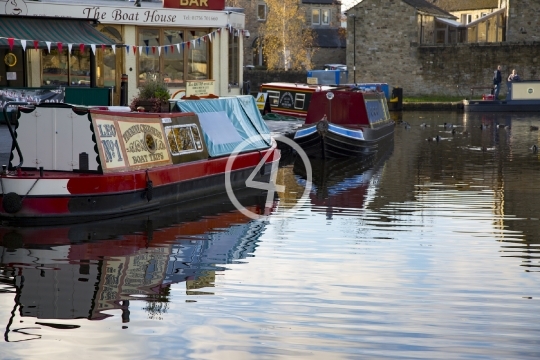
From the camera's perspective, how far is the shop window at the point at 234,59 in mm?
30891

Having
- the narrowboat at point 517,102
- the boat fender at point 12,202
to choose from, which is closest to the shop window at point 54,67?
the boat fender at point 12,202

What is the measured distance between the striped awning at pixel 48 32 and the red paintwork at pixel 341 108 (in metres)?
5.73

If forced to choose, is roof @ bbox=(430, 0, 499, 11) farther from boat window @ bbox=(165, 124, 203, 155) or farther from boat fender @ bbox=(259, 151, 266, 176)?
boat window @ bbox=(165, 124, 203, 155)

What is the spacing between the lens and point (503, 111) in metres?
43.4

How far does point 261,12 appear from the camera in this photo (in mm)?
69812

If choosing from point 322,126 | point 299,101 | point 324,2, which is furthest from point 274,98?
point 324,2

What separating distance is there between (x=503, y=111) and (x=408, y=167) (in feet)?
70.4

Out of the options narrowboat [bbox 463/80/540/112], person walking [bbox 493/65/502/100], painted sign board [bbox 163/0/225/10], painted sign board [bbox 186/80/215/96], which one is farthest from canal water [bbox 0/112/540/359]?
person walking [bbox 493/65/502/100]

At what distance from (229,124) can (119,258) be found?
732 cm

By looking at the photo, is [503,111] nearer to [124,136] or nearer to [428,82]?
[428,82]

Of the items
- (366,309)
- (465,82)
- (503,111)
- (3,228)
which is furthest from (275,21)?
(366,309)

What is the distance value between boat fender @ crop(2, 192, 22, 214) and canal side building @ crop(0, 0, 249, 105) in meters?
9.43

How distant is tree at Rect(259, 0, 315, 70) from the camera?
63594mm

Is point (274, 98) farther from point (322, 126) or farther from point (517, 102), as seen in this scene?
point (517, 102)
